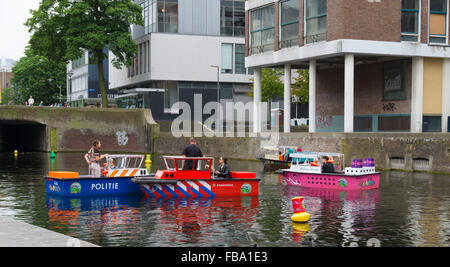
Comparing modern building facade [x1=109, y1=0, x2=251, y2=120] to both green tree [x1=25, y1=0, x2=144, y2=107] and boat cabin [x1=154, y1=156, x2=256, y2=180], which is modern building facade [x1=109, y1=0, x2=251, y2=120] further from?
boat cabin [x1=154, y1=156, x2=256, y2=180]

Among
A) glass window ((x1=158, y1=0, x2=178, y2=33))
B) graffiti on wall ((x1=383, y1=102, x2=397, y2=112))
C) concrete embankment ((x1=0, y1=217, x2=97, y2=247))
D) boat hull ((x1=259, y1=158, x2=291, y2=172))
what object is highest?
glass window ((x1=158, y1=0, x2=178, y2=33))

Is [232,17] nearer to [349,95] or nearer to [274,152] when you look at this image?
[349,95]

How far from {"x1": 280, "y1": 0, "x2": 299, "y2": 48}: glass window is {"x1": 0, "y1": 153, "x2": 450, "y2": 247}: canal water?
26135 mm

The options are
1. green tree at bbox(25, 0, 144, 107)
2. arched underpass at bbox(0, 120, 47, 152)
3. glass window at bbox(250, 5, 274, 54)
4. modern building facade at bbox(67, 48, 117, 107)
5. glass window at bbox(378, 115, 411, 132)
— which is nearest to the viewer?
glass window at bbox(378, 115, 411, 132)

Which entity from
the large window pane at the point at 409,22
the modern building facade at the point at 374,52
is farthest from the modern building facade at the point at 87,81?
the large window pane at the point at 409,22

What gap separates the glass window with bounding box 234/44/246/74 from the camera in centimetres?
8625

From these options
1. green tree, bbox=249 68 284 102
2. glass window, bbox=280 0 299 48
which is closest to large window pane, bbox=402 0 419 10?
glass window, bbox=280 0 299 48

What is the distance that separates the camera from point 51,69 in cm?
11962

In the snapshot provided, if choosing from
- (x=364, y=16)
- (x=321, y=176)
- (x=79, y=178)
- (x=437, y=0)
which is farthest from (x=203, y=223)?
(x=437, y=0)

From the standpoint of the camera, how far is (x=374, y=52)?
1848 inches

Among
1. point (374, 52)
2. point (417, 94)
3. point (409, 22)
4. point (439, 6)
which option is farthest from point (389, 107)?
point (439, 6)

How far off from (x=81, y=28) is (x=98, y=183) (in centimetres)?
4814

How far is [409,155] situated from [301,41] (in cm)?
1546
